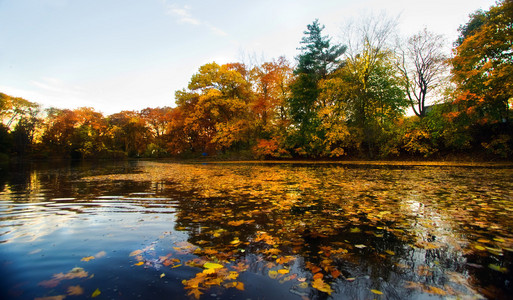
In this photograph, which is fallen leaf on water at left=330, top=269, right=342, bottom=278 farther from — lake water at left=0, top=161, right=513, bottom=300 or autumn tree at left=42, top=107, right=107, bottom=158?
autumn tree at left=42, top=107, right=107, bottom=158

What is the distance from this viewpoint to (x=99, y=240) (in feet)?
11.6

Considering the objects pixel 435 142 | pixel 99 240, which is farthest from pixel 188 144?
pixel 99 240

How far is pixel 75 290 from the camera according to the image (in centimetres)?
216

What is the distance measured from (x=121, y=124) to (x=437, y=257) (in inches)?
2385

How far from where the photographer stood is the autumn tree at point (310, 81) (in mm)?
26025

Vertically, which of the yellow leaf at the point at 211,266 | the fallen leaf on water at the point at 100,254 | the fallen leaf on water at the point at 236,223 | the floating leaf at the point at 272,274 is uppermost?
the yellow leaf at the point at 211,266

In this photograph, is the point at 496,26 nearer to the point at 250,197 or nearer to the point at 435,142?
the point at 435,142

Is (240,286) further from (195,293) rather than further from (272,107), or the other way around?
(272,107)

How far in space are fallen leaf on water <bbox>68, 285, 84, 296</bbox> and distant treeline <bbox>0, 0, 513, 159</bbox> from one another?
22626 mm

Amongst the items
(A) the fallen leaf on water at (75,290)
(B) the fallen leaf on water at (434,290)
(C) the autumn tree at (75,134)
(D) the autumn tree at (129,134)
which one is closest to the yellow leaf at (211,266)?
(A) the fallen leaf on water at (75,290)

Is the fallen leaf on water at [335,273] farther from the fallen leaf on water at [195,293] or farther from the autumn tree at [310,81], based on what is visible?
the autumn tree at [310,81]

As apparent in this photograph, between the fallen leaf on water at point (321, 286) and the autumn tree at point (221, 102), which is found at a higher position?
the autumn tree at point (221, 102)

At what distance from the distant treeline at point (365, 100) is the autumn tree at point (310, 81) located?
0.11 m

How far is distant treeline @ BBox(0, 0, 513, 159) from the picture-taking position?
56.7ft
